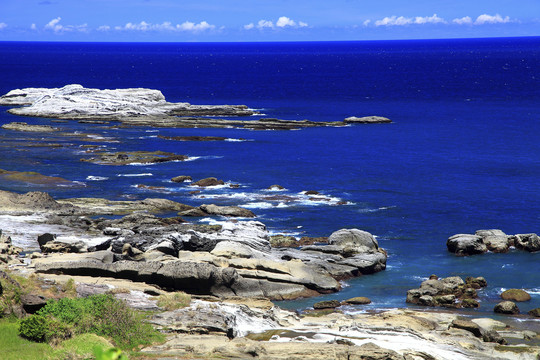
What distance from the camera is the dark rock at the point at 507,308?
41062 mm

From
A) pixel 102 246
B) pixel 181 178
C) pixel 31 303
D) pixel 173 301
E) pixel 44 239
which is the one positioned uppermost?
pixel 31 303

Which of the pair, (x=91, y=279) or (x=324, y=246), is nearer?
(x=91, y=279)

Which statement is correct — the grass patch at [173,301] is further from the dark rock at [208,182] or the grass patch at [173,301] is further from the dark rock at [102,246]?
the dark rock at [208,182]

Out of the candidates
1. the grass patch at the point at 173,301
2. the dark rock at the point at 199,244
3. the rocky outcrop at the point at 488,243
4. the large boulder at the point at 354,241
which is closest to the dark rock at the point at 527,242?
the rocky outcrop at the point at 488,243

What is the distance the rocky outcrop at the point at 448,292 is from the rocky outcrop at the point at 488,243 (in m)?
7.31

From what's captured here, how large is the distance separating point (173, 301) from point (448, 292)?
18.8 metres

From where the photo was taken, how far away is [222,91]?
195750mm

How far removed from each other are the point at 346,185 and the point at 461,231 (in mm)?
19589

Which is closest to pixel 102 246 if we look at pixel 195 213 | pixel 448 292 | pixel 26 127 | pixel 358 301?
pixel 195 213

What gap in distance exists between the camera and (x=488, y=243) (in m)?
55.8

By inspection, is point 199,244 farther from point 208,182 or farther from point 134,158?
point 134,158

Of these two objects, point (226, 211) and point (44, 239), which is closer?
point (44, 239)

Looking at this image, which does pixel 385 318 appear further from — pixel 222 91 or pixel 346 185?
pixel 222 91

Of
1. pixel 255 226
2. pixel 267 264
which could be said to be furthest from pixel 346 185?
pixel 267 264
